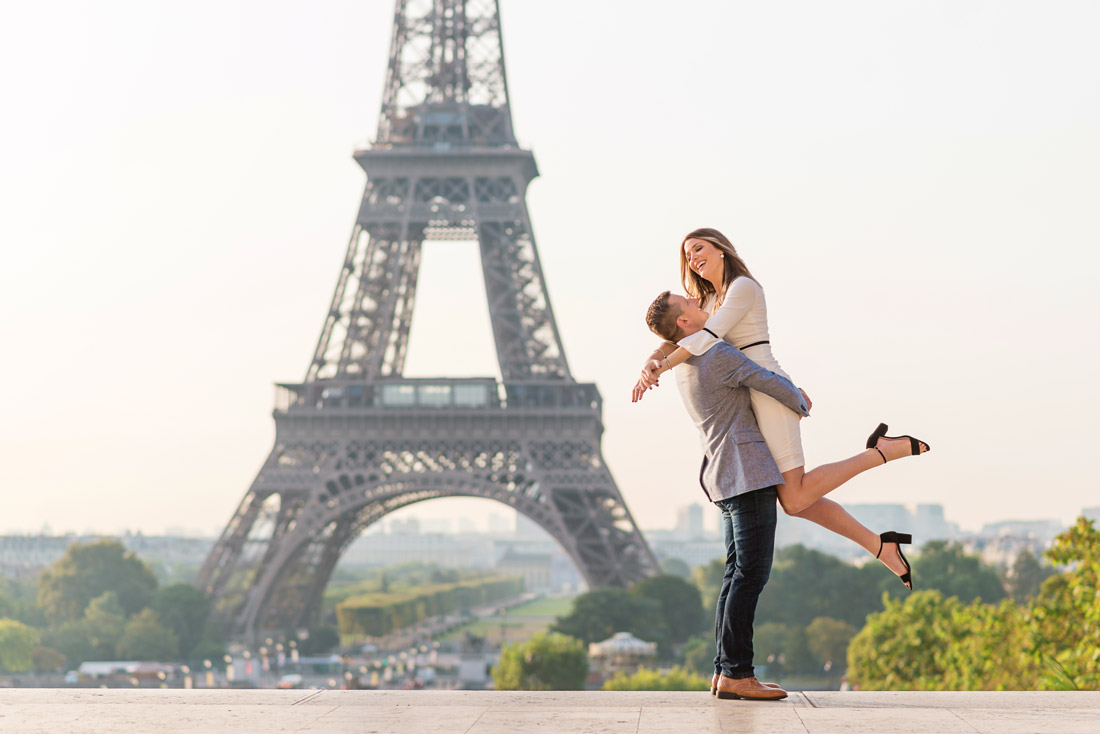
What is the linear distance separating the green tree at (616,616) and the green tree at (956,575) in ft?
80.6

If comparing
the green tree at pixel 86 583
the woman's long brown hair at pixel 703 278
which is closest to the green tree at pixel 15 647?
the green tree at pixel 86 583

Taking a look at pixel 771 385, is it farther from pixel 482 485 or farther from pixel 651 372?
pixel 482 485

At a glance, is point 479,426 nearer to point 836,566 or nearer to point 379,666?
point 379,666

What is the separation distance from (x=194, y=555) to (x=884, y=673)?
123340 mm

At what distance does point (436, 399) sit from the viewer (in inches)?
1615

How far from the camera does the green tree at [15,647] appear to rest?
4906cm

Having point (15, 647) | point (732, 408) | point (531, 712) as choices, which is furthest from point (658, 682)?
point (531, 712)

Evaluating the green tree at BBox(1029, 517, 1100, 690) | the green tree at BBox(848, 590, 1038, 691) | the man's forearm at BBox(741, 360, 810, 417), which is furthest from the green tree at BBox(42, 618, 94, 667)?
the man's forearm at BBox(741, 360, 810, 417)

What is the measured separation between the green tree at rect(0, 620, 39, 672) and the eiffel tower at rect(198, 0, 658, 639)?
42.5 ft

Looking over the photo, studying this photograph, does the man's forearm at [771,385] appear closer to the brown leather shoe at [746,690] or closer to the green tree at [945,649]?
the brown leather shoe at [746,690]

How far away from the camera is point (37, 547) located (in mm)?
100375

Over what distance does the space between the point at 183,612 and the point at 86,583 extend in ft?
37.3

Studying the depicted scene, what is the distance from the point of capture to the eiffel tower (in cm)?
3944

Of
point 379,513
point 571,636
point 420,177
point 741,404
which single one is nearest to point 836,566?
point 571,636
